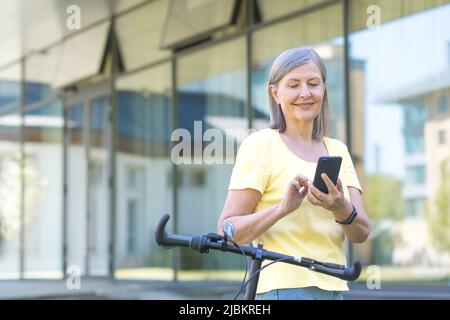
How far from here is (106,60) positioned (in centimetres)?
1123

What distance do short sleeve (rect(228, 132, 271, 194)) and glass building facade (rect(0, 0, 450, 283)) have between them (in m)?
3.98

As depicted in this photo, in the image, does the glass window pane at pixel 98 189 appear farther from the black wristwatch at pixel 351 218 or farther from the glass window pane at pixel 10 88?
the black wristwatch at pixel 351 218

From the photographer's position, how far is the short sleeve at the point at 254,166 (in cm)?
180

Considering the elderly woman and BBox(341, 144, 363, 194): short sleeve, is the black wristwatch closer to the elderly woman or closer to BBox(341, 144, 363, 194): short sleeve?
the elderly woman

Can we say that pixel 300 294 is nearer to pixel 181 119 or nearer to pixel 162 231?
pixel 162 231

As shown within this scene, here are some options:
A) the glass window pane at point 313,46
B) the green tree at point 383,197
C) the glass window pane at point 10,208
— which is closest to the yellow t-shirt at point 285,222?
the green tree at point 383,197

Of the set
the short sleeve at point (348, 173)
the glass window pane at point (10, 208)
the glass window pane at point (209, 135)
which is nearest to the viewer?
the short sleeve at point (348, 173)

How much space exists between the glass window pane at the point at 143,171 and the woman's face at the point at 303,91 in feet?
27.2

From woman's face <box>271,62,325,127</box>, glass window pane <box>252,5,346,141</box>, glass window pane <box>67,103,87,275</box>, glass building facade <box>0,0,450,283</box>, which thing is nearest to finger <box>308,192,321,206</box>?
woman's face <box>271,62,325,127</box>

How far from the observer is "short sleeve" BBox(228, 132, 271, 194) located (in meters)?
1.80

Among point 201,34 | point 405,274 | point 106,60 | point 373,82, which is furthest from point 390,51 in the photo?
point 106,60

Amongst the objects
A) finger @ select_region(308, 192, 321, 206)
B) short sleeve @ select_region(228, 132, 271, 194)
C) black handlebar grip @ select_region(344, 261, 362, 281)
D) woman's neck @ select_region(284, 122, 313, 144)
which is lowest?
black handlebar grip @ select_region(344, 261, 362, 281)
